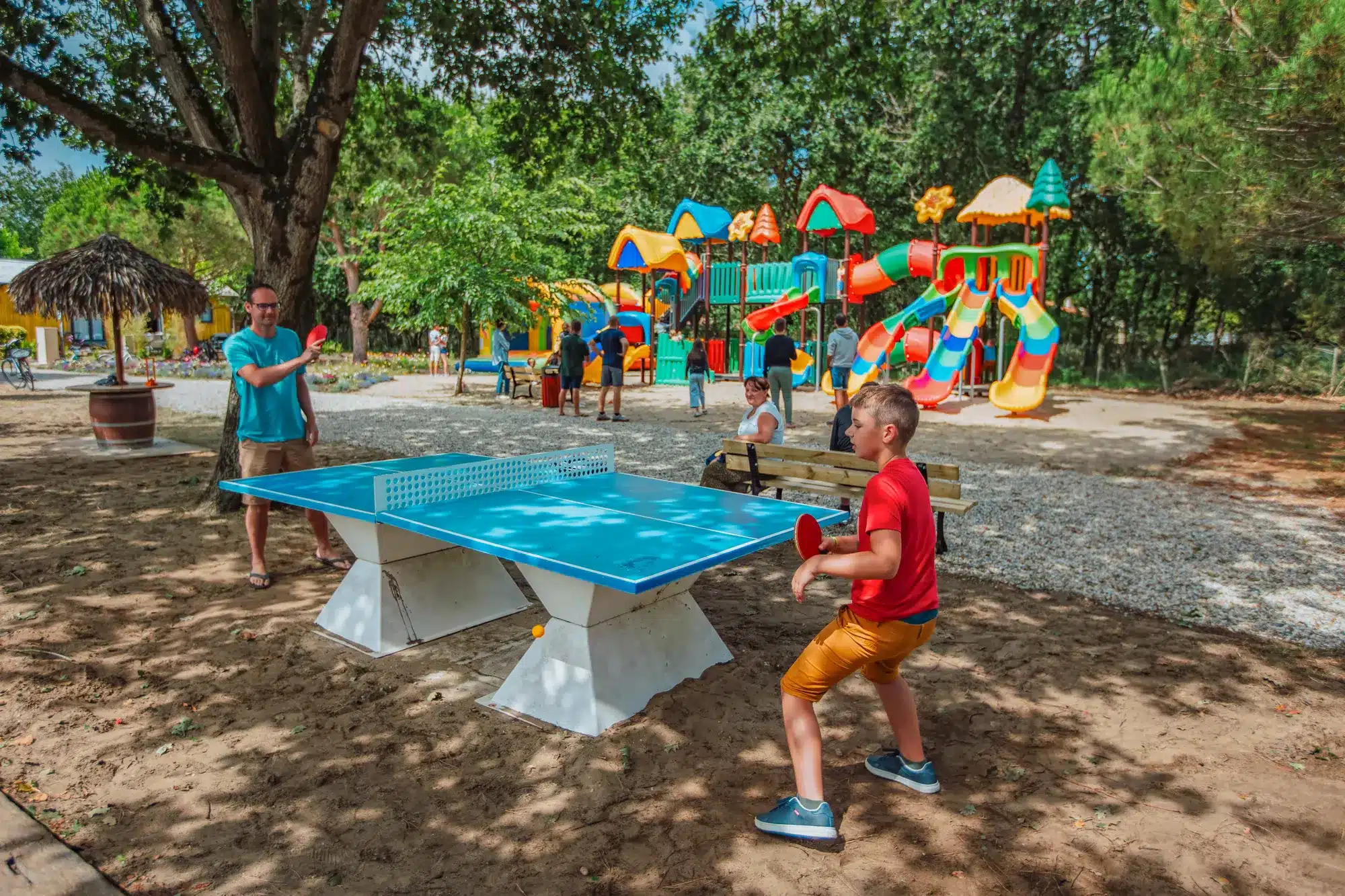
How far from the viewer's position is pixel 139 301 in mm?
10531

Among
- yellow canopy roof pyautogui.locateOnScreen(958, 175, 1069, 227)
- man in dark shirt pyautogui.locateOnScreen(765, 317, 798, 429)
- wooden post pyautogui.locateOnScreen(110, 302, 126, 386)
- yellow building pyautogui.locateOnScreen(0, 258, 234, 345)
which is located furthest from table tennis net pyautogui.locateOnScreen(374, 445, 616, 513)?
yellow building pyautogui.locateOnScreen(0, 258, 234, 345)

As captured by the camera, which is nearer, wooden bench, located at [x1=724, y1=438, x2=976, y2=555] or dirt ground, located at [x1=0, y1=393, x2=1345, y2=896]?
dirt ground, located at [x1=0, y1=393, x2=1345, y2=896]

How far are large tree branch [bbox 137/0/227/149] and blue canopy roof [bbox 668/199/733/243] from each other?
54.2 ft

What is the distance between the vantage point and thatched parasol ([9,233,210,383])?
34.1 ft

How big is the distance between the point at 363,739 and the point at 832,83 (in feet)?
28.0

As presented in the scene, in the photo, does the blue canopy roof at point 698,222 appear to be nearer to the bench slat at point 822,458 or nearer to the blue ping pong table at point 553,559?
the bench slat at point 822,458

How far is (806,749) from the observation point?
291 cm

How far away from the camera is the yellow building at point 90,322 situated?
33562mm

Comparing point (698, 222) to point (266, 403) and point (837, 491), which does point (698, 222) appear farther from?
point (266, 403)

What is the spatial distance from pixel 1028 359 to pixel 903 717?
1431 cm

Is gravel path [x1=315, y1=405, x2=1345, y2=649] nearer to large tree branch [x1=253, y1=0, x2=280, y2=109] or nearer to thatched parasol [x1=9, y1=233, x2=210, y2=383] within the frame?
thatched parasol [x1=9, y1=233, x2=210, y2=383]

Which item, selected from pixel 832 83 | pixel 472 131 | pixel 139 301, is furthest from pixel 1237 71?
pixel 472 131

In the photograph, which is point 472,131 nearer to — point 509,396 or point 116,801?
point 509,396

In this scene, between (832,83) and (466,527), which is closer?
(466,527)
